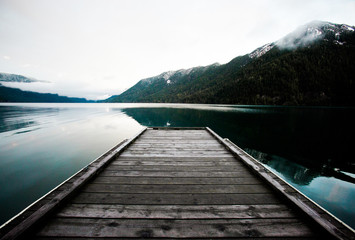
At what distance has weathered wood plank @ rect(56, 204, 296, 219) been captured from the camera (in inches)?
88.4

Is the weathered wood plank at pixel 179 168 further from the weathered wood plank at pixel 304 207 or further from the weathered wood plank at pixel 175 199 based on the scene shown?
the weathered wood plank at pixel 175 199

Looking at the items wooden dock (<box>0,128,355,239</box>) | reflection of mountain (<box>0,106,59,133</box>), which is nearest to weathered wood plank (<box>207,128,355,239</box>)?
wooden dock (<box>0,128,355,239</box>)

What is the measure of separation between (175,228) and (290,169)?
913 centimetres

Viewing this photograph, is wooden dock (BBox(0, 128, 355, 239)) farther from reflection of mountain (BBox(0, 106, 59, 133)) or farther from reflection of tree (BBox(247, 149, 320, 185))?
reflection of mountain (BBox(0, 106, 59, 133))

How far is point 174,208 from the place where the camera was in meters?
2.42

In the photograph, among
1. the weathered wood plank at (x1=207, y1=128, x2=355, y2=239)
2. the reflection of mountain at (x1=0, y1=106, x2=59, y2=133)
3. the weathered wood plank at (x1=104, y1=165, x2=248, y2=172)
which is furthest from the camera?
the reflection of mountain at (x1=0, y1=106, x2=59, y2=133)

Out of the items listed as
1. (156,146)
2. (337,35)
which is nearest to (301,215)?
(156,146)

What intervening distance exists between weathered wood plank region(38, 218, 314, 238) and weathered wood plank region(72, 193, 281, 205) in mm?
412

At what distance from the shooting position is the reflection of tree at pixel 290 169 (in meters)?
7.23

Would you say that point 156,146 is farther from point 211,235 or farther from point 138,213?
point 211,235

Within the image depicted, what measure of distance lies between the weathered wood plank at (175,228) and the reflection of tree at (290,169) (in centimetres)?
657

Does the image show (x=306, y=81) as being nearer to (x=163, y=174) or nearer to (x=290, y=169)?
(x=290, y=169)

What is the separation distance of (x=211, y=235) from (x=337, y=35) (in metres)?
259

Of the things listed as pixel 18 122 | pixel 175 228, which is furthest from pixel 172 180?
pixel 18 122
